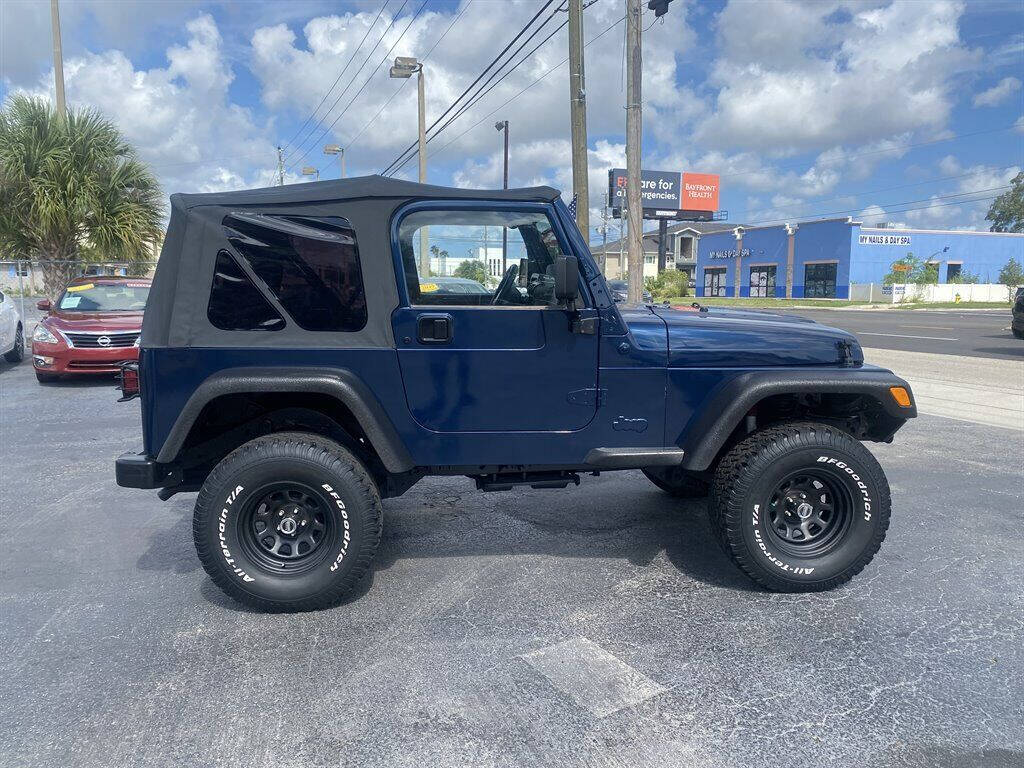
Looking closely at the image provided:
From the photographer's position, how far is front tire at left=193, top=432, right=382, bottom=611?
3490 millimetres

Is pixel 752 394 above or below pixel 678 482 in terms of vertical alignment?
above

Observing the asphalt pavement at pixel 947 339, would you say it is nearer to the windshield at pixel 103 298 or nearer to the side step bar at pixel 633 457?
the side step bar at pixel 633 457

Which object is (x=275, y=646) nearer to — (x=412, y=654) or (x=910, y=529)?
(x=412, y=654)

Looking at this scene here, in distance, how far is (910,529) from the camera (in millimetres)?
4750

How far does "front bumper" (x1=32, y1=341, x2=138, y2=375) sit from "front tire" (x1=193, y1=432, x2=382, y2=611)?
309 inches

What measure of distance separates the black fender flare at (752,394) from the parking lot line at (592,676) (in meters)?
1.05

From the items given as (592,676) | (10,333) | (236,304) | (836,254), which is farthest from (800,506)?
(836,254)

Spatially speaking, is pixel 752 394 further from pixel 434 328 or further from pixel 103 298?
pixel 103 298

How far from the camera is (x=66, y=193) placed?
15.0 m

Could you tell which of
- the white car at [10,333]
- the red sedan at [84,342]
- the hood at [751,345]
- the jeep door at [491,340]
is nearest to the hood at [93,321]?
the red sedan at [84,342]

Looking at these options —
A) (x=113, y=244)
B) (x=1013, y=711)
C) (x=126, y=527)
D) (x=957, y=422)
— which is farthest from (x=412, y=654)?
(x=113, y=244)

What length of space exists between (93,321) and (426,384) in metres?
8.86

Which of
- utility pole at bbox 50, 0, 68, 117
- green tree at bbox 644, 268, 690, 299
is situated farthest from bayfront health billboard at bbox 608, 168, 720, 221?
utility pole at bbox 50, 0, 68, 117

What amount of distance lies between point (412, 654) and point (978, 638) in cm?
253
